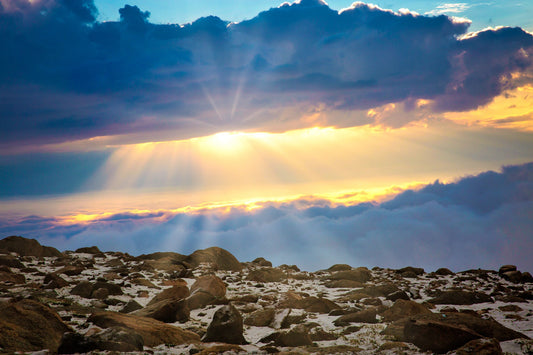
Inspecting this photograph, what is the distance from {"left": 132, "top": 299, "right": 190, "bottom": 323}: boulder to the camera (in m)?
21.5

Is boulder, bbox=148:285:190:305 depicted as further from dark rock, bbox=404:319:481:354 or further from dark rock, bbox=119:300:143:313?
dark rock, bbox=404:319:481:354

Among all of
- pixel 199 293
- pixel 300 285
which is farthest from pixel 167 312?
pixel 300 285

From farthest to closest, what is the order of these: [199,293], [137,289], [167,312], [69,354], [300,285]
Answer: [300,285], [137,289], [199,293], [167,312], [69,354]

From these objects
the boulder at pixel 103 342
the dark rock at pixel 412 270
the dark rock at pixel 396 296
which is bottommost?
the dark rock at pixel 412 270

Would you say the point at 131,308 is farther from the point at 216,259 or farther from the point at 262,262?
the point at 262,262

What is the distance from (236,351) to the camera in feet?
48.6

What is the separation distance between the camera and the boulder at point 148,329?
16859mm

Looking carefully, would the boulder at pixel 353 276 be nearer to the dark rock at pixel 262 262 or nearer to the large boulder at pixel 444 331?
the dark rock at pixel 262 262

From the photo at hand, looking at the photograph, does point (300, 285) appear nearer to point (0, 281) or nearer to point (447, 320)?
point (447, 320)

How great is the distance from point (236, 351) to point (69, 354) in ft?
21.9

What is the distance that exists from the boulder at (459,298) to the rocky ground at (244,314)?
0.25ft

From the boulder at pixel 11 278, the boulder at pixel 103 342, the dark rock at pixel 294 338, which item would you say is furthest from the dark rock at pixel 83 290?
the dark rock at pixel 294 338

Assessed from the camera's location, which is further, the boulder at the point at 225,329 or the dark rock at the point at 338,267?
the dark rock at the point at 338,267

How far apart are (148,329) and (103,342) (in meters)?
2.67
